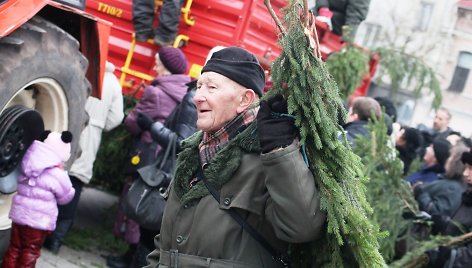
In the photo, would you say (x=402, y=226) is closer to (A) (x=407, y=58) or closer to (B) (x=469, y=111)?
(A) (x=407, y=58)

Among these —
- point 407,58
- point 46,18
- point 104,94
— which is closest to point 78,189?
point 104,94

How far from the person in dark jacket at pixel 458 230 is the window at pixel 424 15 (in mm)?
35332

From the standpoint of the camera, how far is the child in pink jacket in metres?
4.36

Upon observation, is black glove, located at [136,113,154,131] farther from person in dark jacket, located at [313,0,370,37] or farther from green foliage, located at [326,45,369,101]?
person in dark jacket, located at [313,0,370,37]

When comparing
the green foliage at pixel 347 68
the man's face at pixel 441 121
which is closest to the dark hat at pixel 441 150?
the green foliage at pixel 347 68

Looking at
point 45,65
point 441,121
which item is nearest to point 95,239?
point 45,65

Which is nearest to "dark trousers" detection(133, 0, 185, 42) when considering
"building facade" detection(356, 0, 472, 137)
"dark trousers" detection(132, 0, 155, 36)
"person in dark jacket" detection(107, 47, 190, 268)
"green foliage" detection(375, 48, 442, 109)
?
"dark trousers" detection(132, 0, 155, 36)

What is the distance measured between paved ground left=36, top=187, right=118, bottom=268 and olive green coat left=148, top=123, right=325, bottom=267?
3154 mm

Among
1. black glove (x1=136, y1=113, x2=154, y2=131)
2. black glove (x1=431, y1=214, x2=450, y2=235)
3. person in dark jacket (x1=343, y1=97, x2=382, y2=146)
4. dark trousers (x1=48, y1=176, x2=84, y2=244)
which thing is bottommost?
dark trousers (x1=48, y1=176, x2=84, y2=244)

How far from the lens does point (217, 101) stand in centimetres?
264

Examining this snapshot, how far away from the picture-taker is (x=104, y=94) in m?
5.79

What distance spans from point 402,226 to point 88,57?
2591 mm

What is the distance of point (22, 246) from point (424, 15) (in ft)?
123

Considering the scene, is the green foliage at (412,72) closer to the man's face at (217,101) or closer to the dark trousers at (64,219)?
the dark trousers at (64,219)
